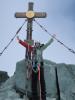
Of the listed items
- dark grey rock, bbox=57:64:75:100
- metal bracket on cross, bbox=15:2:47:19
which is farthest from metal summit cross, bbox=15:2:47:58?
dark grey rock, bbox=57:64:75:100

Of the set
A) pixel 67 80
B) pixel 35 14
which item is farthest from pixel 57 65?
pixel 35 14

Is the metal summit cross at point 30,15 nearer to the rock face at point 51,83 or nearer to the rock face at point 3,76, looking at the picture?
the rock face at point 51,83

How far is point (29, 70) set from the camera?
23.1 metres

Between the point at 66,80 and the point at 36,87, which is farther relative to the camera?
the point at 66,80

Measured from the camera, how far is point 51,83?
77.7ft

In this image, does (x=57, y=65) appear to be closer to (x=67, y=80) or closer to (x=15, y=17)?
(x=67, y=80)

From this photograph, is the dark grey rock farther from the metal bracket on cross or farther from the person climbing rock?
the metal bracket on cross

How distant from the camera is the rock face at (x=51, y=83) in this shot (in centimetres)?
2312

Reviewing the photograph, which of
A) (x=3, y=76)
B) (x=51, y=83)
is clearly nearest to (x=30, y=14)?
(x=3, y=76)

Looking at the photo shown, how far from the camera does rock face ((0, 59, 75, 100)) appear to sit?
23.1m

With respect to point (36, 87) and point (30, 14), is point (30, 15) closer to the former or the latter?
point (30, 14)

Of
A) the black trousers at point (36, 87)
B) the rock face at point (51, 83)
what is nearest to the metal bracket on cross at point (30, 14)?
the rock face at point (51, 83)

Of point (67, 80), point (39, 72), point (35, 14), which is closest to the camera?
point (39, 72)

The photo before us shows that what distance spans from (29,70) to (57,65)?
9.39ft
